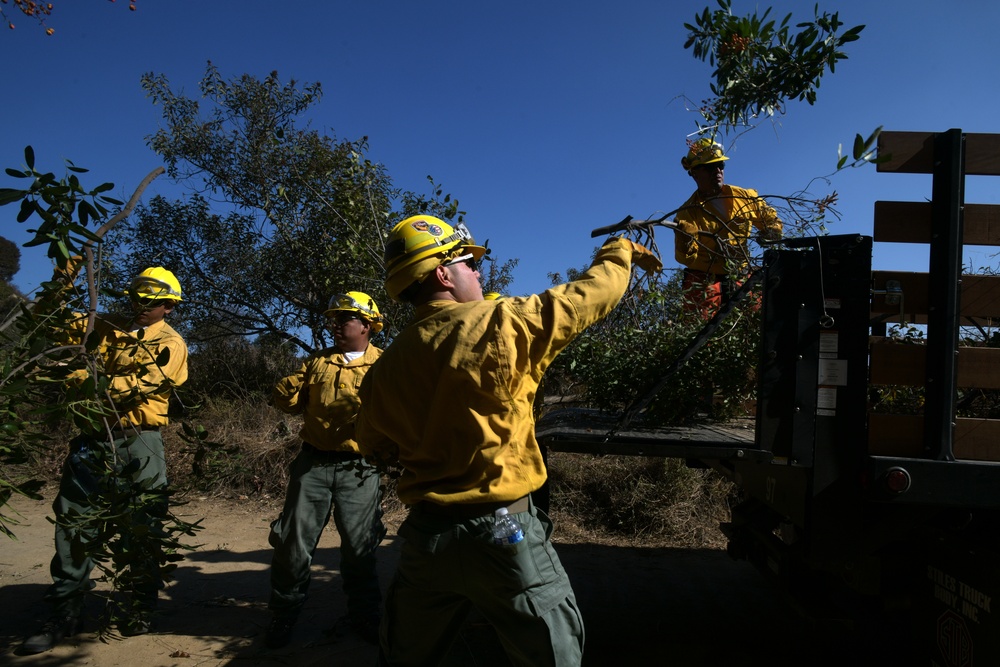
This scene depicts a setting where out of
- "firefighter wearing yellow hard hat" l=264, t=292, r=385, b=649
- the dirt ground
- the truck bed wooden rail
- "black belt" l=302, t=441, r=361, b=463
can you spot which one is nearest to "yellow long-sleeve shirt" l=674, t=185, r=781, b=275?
the truck bed wooden rail

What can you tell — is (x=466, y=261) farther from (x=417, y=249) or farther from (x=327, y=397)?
(x=327, y=397)

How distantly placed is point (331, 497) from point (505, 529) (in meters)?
2.66

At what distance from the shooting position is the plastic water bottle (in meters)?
2.08

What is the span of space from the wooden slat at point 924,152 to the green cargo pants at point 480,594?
1881 millimetres

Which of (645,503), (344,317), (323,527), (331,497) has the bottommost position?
(645,503)

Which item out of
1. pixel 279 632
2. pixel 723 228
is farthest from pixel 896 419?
pixel 279 632

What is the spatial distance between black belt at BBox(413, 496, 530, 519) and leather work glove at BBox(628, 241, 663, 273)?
1.01 metres

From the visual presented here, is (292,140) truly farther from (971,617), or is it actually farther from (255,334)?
(971,617)

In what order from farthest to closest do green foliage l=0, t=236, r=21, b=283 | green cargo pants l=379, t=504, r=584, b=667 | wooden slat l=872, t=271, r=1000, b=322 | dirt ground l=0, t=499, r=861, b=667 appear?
green foliage l=0, t=236, r=21, b=283 → dirt ground l=0, t=499, r=861, b=667 → wooden slat l=872, t=271, r=1000, b=322 → green cargo pants l=379, t=504, r=584, b=667

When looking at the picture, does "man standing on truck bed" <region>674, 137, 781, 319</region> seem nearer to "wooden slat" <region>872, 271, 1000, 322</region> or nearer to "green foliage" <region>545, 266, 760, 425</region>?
"green foliage" <region>545, 266, 760, 425</region>

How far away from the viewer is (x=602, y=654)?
389cm

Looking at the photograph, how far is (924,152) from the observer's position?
2.57 m

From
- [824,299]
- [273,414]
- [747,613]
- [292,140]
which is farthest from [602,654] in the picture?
[292,140]

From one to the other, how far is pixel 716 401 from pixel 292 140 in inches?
279
